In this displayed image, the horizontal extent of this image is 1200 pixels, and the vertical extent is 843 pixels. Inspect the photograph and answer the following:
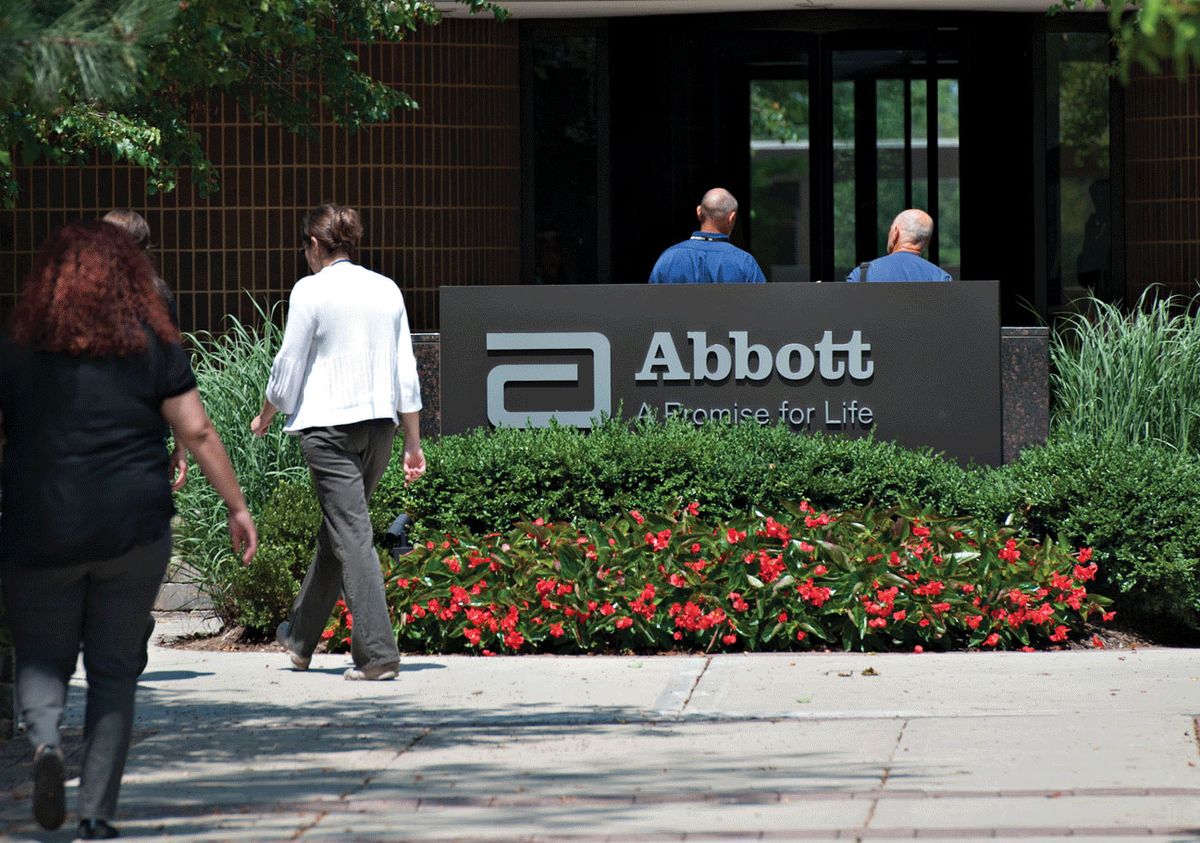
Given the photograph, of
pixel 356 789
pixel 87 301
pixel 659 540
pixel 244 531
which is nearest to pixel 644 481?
pixel 659 540

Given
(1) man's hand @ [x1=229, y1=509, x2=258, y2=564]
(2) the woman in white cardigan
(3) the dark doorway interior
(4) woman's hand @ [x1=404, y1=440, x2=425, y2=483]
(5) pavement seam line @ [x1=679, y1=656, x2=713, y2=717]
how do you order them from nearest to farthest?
(1) man's hand @ [x1=229, y1=509, x2=258, y2=564]
(5) pavement seam line @ [x1=679, y1=656, x2=713, y2=717]
(2) the woman in white cardigan
(4) woman's hand @ [x1=404, y1=440, x2=425, y2=483]
(3) the dark doorway interior

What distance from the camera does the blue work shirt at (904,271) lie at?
33.5ft

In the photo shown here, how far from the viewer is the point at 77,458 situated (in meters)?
4.98

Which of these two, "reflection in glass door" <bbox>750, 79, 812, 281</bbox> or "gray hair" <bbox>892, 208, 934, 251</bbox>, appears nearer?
"gray hair" <bbox>892, 208, 934, 251</bbox>

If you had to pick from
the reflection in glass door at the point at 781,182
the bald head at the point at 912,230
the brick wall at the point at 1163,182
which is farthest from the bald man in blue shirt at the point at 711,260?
the brick wall at the point at 1163,182

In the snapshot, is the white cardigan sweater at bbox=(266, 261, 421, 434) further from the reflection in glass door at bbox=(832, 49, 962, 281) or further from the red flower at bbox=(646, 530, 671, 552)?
the reflection in glass door at bbox=(832, 49, 962, 281)

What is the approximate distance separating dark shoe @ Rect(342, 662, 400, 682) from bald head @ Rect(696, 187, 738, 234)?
3.57 metres

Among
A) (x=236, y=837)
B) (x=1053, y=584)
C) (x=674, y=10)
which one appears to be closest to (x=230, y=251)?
(x=674, y=10)

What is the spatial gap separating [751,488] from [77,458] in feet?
15.3

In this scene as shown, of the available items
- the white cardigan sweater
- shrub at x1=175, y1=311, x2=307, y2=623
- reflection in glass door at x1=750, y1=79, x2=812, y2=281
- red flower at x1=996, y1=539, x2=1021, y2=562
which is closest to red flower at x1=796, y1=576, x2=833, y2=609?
red flower at x1=996, y1=539, x2=1021, y2=562

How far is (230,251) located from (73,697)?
594 cm

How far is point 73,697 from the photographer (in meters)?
7.39

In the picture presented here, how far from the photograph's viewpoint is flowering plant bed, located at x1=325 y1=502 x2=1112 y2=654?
8180mm

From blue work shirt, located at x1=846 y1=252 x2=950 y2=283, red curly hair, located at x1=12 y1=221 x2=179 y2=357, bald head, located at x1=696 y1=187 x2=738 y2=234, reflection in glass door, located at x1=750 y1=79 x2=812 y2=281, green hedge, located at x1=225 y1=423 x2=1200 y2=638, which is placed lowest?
green hedge, located at x1=225 y1=423 x2=1200 y2=638
